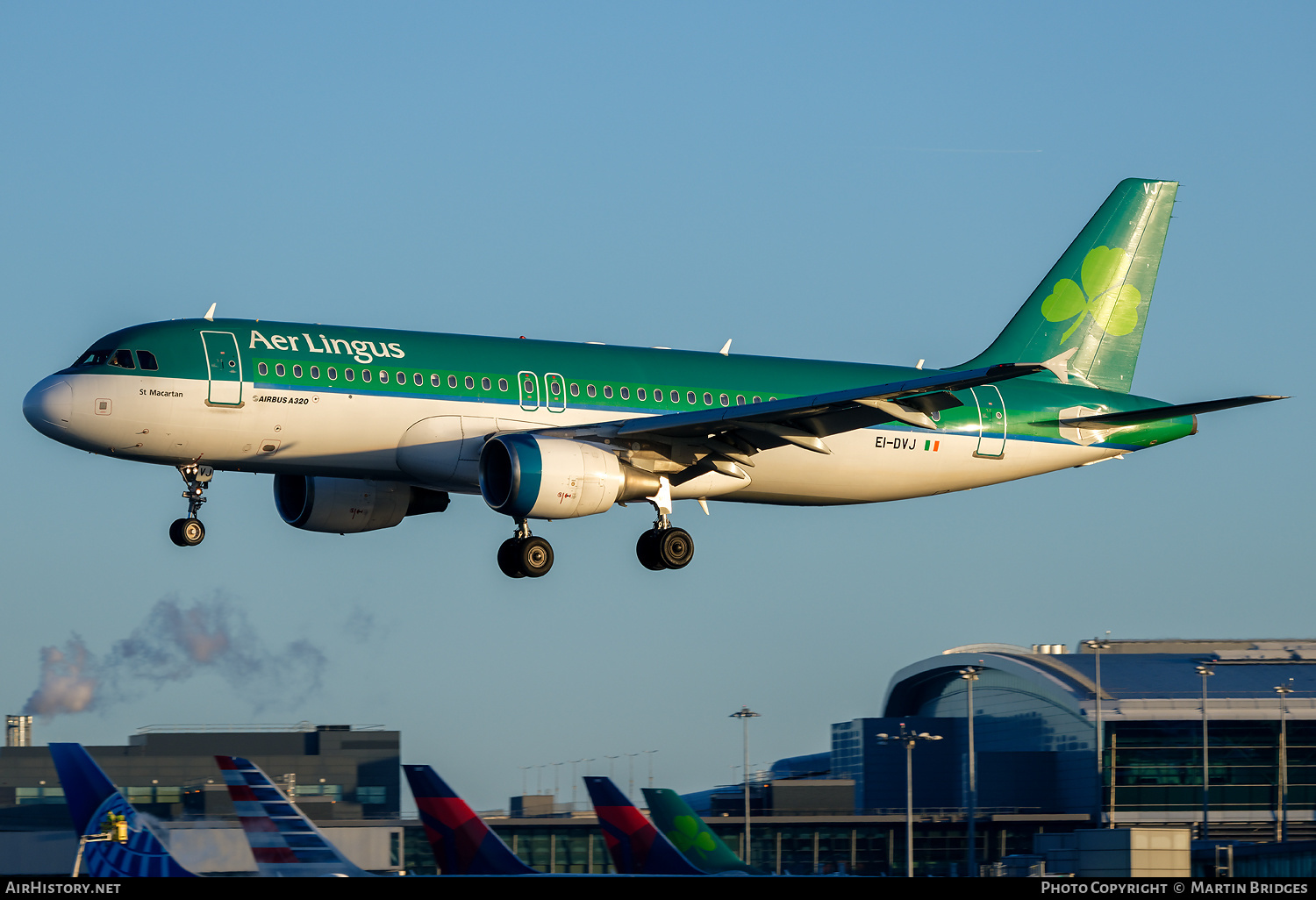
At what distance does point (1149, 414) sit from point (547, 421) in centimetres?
1691

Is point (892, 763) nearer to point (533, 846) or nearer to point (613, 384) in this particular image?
point (533, 846)

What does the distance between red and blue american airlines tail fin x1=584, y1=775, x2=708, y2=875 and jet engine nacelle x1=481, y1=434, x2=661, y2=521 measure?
776 centimetres

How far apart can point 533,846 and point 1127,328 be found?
3007 centimetres

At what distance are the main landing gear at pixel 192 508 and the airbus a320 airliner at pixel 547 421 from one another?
0.15 ft

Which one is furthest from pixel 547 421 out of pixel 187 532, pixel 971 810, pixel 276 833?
pixel 971 810

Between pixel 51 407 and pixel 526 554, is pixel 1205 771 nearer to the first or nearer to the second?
pixel 526 554

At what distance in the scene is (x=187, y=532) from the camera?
37500 millimetres

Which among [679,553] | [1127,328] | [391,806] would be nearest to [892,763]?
[391,806]

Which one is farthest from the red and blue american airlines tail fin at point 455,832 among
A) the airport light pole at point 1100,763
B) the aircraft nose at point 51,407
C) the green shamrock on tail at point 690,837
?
the airport light pole at point 1100,763

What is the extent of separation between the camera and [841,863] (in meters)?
69.9

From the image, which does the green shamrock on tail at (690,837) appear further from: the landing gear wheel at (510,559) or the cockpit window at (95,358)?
the cockpit window at (95,358)

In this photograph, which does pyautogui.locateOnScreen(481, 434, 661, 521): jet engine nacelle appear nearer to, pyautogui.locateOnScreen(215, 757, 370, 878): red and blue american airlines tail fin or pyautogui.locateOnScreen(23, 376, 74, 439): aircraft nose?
pyautogui.locateOnScreen(215, 757, 370, 878): red and blue american airlines tail fin

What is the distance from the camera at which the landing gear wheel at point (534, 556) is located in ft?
129

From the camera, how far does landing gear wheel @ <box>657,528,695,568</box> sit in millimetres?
41406
